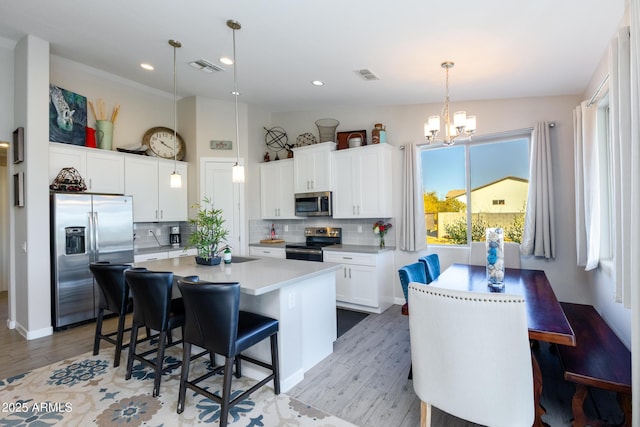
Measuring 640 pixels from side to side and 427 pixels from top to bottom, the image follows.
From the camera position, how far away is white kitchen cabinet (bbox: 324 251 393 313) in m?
4.32

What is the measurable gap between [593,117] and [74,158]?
5.71m

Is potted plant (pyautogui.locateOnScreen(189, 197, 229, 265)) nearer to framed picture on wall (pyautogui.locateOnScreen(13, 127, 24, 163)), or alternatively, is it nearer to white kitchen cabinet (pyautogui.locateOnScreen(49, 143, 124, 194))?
white kitchen cabinet (pyautogui.locateOnScreen(49, 143, 124, 194))

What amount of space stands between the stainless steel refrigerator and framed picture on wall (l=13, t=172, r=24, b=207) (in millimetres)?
269

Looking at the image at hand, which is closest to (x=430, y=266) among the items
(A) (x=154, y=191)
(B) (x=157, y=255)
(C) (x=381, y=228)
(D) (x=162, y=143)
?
(C) (x=381, y=228)

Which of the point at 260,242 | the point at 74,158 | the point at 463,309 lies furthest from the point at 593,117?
the point at 74,158

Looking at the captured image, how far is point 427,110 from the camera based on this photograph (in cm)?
454

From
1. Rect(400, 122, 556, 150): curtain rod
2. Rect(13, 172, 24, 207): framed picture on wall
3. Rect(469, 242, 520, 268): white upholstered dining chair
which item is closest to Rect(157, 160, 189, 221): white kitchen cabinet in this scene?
Rect(13, 172, 24, 207): framed picture on wall

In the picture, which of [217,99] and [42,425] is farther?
[217,99]

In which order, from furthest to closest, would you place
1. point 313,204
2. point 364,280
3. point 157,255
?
point 313,204
point 157,255
point 364,280

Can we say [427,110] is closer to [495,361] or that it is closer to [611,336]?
[611,336]

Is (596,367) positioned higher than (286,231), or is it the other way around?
(286,231)

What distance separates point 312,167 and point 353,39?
95.4 inches

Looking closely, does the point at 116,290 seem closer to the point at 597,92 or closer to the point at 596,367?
the point at 596,367

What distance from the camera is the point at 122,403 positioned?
2.30 m
